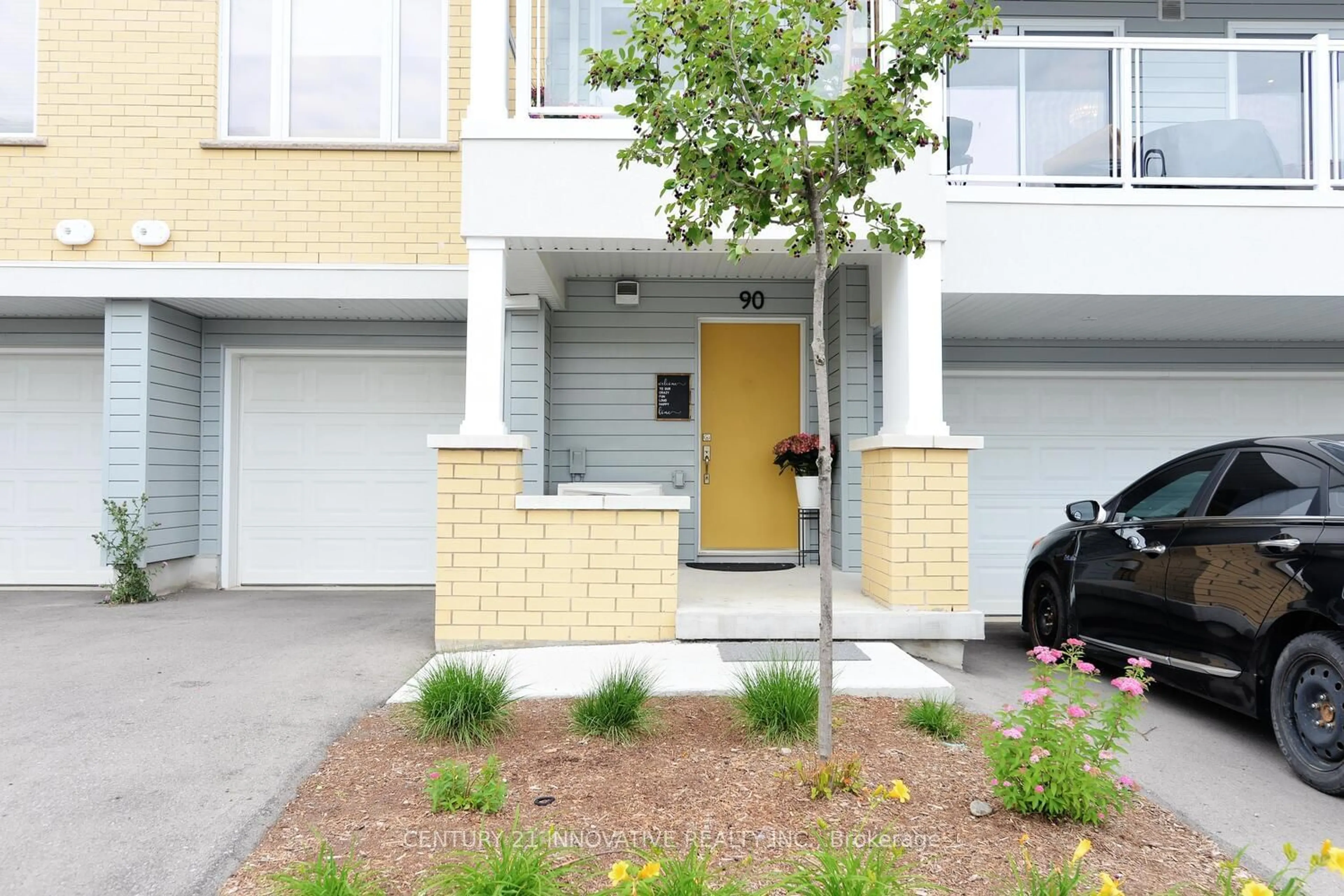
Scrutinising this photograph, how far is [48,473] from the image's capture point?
7.92 meters

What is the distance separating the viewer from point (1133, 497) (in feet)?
15.5

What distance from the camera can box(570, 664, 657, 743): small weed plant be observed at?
347 centimetres

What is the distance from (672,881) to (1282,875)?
1.83 metres

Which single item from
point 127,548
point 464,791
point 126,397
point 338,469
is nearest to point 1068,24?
point 338,469

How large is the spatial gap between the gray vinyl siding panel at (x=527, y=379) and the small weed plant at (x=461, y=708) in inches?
131

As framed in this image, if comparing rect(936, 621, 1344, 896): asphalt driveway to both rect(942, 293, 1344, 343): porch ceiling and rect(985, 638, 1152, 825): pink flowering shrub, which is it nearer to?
rect(985, 638, 1152, 825): pink flowering shrub

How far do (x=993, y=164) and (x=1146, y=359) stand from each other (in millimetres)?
2870

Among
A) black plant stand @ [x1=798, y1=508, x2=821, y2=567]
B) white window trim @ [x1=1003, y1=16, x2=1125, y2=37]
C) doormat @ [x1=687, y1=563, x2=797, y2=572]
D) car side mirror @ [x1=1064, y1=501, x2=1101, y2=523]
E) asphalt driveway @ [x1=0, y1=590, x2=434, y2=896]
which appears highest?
white window trim @ [x1=1003, y1=16, x2=1125, y2=37]

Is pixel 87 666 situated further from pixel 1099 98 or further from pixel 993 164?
pixel 1099 98

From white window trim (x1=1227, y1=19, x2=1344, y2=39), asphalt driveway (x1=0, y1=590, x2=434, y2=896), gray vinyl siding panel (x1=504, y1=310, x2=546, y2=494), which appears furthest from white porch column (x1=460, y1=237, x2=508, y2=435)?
white window trim (x1=1227, y1=19, x2=1344, y2=39)

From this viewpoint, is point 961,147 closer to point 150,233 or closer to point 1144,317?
point 1144,317

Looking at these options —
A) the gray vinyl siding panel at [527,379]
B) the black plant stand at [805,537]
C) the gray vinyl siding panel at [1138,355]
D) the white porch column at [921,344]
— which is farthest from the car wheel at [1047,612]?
the gray vinyl siding panel at [527,379]

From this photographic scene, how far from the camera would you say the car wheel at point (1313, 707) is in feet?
10.7

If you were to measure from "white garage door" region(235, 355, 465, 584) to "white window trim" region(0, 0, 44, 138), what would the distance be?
2.47m
